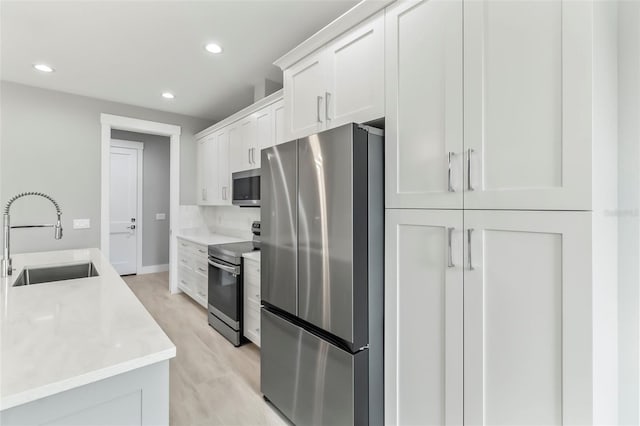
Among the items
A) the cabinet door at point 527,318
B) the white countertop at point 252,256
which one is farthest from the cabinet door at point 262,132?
the cabinet door at point 527,318

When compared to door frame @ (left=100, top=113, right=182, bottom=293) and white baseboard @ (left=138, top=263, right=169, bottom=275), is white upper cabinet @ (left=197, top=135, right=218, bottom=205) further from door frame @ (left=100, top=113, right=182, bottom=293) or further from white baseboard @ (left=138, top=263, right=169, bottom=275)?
white baseboard @ (left=138, top=263, right=169, bottom=275)

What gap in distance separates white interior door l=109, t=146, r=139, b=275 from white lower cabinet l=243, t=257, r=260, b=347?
3942 mm

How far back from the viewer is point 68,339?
100 centimetres

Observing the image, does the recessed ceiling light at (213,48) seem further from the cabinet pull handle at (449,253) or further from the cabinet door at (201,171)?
the cabinet pull handle at (449,253)

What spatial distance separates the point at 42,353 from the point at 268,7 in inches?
87.3

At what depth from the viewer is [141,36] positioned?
2420 millimetres

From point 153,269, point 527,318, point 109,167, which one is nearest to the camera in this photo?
point 527,318

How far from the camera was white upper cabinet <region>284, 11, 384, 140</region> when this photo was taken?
1.60 m

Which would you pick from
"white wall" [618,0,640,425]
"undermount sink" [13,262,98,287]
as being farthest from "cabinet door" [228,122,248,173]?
"white wall" [618,0,640,425]

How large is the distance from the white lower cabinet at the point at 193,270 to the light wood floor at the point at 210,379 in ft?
1.05

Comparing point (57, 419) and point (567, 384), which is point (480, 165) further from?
point (57, 419)

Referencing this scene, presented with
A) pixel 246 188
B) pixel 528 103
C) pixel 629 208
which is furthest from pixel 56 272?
pixel 629 208

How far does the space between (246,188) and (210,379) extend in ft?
6.18

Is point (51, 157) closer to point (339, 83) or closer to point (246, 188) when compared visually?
point (246, 188)
